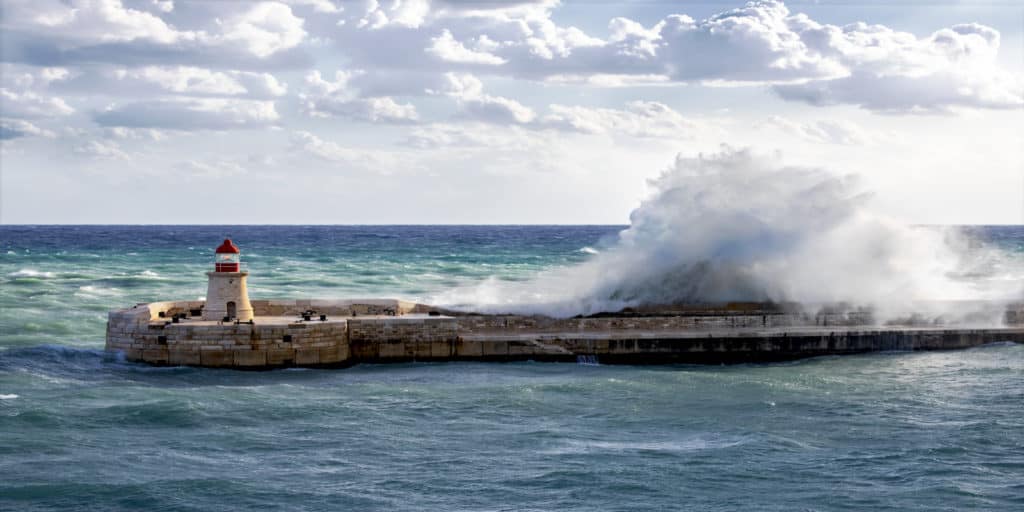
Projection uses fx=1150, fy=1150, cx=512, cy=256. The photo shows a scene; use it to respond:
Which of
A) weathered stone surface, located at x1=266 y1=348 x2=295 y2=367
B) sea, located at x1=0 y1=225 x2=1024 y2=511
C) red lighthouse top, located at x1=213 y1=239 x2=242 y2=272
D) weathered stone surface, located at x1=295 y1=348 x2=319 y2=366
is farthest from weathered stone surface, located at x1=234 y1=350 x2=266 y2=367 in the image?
red lighthouse top, located at x1=213 y1=239 x2=242 y2=272

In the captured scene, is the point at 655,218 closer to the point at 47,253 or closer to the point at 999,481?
the point at 999,481

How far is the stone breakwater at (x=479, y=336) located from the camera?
21.6m

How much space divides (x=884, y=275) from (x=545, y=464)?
16919 mm

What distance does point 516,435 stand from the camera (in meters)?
16.4

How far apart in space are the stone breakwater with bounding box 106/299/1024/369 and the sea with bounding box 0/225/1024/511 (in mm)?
402

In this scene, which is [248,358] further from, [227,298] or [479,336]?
[479,336]

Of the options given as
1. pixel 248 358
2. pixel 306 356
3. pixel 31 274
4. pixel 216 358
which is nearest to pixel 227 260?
pixel 216 358

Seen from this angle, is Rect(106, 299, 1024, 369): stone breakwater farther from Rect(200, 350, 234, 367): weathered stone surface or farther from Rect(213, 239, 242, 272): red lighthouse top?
Rect(213, 239, 242, 272): red lighthouse top

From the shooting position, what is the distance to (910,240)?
30.3m

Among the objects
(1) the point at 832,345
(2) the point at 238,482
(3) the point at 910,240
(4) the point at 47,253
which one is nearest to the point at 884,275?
(3) the point at 910,240

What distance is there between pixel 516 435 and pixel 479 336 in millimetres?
6975

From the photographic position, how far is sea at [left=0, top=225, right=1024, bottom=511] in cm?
1345

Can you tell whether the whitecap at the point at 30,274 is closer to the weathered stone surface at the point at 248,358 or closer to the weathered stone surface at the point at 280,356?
the weathered stone surface at the point at 248,358

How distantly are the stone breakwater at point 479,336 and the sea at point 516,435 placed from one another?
40 centimetres
